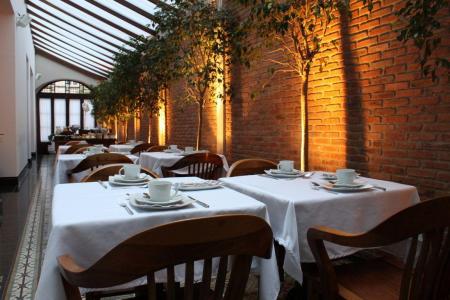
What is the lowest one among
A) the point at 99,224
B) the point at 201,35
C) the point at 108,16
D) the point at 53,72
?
the point at 99,224

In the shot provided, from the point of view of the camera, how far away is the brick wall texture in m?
2.70

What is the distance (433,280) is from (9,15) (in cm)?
811

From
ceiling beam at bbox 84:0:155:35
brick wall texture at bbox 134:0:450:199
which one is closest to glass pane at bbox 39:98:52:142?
ceiling beam at bbox 84:0:155:35

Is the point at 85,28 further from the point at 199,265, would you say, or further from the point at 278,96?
the point at 199,265

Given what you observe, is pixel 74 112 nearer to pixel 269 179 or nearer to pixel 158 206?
pixel 269 179

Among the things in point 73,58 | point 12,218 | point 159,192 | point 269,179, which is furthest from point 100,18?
point 159,192

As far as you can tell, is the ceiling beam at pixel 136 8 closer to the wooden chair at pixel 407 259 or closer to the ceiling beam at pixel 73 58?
the wooden chair at pixel 407 259

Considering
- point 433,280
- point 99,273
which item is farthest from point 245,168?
point 99,273

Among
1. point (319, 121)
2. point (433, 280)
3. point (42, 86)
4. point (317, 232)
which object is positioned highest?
point (42, 86)

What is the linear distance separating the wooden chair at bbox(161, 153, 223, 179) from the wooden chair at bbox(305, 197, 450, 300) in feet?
6.83

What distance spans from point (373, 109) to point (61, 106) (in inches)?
696

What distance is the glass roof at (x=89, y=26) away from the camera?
9172mm

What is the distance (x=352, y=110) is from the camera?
134 inches

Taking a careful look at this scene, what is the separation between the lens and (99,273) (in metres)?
0.91
